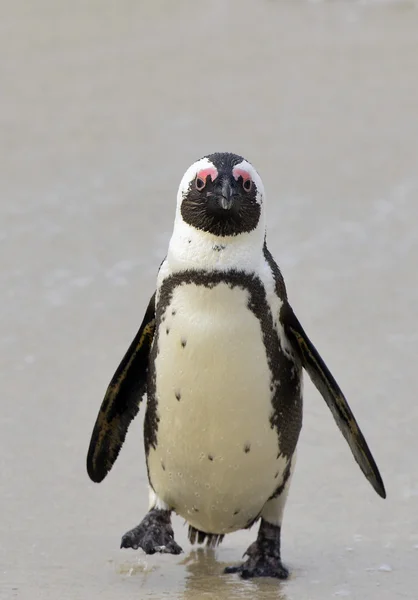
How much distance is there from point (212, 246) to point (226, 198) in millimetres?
143

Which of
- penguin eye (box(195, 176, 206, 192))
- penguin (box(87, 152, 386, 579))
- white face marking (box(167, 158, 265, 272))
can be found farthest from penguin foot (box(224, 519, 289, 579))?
penguin eye (box(195, 176, 206, 192))

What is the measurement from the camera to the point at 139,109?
9172 millimetres

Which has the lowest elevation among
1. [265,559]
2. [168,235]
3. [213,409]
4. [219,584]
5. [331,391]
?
[219,584]

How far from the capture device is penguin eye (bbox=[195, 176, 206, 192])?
12.7 feet

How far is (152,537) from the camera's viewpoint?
404 cm

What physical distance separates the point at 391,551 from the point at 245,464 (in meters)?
0.65

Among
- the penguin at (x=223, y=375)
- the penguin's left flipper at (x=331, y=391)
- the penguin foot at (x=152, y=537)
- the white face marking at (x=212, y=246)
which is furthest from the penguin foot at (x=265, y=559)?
the white face marking at (x=212, y=246)

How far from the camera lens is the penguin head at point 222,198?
151 inches

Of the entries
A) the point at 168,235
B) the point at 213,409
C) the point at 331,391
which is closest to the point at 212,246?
the point at 213,409

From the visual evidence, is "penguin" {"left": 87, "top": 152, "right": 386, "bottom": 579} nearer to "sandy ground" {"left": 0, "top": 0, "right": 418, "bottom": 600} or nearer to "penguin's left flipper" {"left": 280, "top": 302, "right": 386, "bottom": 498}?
"penguin's left flipper" {"left": 280, "top": 302, "right": 386, "bottom": 498}

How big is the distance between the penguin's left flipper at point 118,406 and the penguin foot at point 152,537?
36 cm

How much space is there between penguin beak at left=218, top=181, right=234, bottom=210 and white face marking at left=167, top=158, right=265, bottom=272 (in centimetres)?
8

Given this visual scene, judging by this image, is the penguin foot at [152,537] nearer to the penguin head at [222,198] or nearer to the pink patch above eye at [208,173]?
the penguin head at [222,198]

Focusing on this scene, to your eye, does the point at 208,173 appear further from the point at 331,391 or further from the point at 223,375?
the point at 331,391
